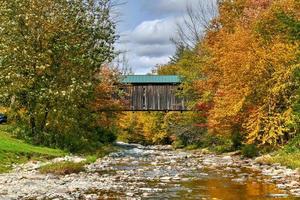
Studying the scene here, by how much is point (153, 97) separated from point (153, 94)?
10.9 inches

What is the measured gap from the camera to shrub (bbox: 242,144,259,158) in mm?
30909

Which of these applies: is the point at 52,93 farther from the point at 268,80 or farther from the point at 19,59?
the point at 268,80

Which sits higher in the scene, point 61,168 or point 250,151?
point 250,151

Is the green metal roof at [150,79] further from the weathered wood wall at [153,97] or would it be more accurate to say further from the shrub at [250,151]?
the shrub at [250,151]

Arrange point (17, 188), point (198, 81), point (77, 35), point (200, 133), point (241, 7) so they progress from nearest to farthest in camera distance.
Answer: point (17, 188), point (77, 35), point (241, 7), point (198, 81), point (200, 133)

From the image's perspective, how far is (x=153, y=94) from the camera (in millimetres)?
49125

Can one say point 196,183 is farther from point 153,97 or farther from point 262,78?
point 153,97

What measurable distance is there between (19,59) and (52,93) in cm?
280

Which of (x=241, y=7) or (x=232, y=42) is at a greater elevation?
(x=241, y=7)

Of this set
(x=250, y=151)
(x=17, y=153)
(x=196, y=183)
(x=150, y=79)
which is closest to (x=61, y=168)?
(x=17, y=153)

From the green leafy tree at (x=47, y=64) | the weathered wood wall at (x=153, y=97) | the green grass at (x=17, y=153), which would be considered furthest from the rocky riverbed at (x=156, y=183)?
the weathered wood wall at (x=153, y=97)

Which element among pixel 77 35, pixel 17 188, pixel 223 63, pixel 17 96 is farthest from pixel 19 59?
pixel 17 188

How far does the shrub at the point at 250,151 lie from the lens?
3091 centimetres

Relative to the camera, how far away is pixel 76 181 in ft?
60.7
